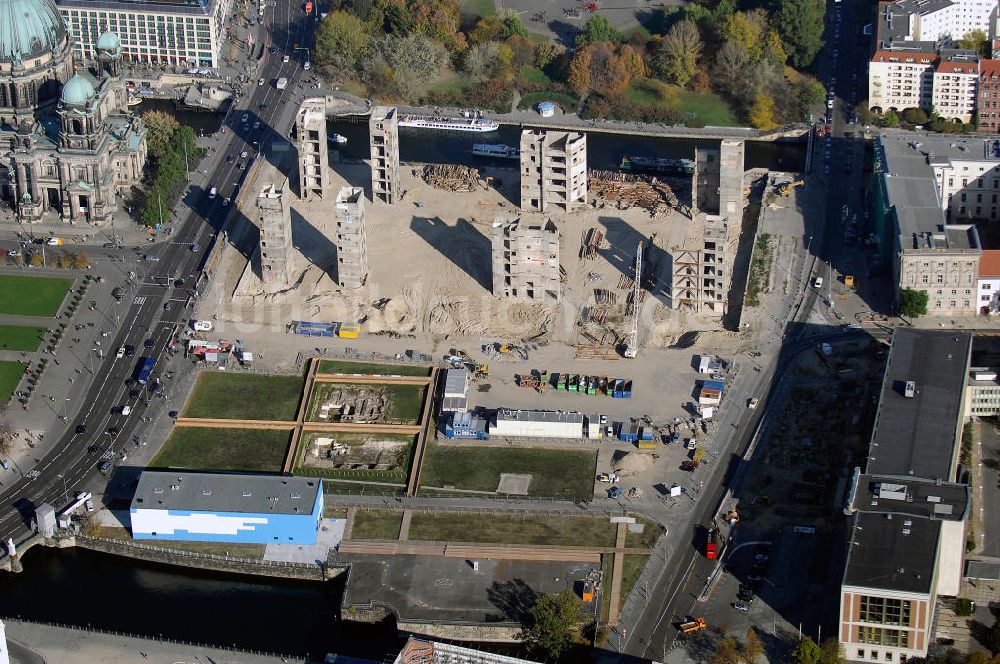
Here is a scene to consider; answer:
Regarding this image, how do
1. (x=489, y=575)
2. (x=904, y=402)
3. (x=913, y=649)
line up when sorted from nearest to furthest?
(x=913, y=649) < (x=489, y=575) < (x=904, y=402)

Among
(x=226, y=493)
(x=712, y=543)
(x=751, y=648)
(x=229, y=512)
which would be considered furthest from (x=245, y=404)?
(x=751, y=648)

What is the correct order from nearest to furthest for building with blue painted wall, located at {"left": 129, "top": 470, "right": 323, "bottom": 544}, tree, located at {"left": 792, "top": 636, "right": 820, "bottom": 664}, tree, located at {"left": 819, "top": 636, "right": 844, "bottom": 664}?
tree, located at {"left": 819, "top": 636, "right": 844, "bottom": 664}, tree, located at {"left": 792, "top": 636, "right": 820, "bottom": 664}, building with blue painted wall, located at {"left": 129, "top": 470, "right": 323, "bottom": 544}

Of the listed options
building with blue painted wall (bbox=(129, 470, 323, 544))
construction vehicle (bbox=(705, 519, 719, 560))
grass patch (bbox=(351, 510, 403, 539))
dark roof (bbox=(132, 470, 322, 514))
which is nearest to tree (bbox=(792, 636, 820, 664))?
construction vehicle (bbox=(705, 519, 719, 560))

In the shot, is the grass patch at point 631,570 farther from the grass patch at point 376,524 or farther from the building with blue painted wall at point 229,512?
the building with blue painted wall at point 229,512

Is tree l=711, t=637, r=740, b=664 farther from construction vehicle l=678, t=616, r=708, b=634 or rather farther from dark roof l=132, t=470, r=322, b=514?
dark roof l=132, t=470, r=322, b=514

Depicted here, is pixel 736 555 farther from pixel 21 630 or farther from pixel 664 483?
pixel 21 630

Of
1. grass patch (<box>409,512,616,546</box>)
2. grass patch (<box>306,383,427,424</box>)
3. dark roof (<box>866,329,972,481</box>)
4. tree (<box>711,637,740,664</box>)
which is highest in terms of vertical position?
dark roof (<box>866,329,972,481</box>)

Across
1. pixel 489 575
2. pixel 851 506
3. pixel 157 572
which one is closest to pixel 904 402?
pixel 851 506
